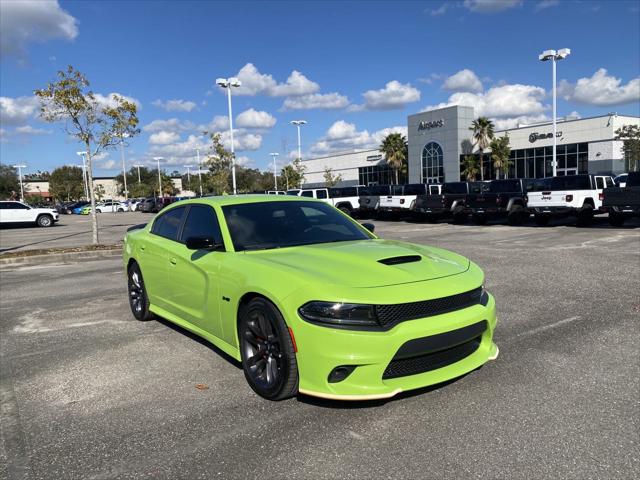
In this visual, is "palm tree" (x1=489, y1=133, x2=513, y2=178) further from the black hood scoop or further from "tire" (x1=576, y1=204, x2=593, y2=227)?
the black hood scoop

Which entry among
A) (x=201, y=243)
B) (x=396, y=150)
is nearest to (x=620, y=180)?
(x=201, y=243)

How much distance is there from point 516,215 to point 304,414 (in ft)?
61.1

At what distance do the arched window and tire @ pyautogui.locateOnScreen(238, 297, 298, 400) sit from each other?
191 feet

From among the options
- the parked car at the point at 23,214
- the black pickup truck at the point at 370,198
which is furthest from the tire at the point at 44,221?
the black pickup truck at the point at 370,198

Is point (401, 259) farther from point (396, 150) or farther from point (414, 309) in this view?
point (396, 150)

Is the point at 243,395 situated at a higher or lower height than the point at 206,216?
lower

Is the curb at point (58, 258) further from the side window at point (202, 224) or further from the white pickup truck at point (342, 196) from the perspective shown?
the white pickup truck at point (342, 196)

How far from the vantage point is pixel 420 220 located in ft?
82.2

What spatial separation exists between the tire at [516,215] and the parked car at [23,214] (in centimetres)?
2586

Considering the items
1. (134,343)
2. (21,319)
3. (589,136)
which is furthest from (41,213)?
(589,136)

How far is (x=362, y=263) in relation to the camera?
12.3ft

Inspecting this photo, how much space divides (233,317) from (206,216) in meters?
1.33

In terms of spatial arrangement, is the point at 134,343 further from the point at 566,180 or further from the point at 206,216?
the point at 566,180

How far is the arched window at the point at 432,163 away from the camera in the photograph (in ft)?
198
